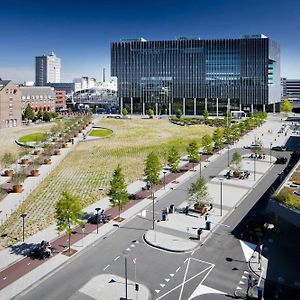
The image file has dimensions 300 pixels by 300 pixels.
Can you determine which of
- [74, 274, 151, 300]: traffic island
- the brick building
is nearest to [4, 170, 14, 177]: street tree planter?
[74, 274, 151, 300]: traffic island

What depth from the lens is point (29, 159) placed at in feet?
253

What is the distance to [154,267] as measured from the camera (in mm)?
31859

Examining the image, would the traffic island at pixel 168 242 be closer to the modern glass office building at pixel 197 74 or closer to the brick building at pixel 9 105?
the brick building at pixel 9 105

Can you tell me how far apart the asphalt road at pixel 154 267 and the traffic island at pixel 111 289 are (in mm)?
452

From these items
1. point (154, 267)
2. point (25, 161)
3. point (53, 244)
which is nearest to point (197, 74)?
point (25, 161)

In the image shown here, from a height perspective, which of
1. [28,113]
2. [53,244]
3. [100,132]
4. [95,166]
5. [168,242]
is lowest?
[53,244]

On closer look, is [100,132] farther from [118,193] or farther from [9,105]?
[118,193]

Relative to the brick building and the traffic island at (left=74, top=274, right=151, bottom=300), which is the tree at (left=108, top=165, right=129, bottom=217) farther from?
the brick building

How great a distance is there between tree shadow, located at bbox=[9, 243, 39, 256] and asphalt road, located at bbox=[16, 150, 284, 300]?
4954 mm

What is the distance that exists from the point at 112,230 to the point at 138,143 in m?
58.7

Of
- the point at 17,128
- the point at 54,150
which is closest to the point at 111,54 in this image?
the point at 17,128

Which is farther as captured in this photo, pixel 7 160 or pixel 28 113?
pixel 28 113

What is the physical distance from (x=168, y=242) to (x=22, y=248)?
14163mm

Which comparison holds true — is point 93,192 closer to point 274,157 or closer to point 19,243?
point 19,243
